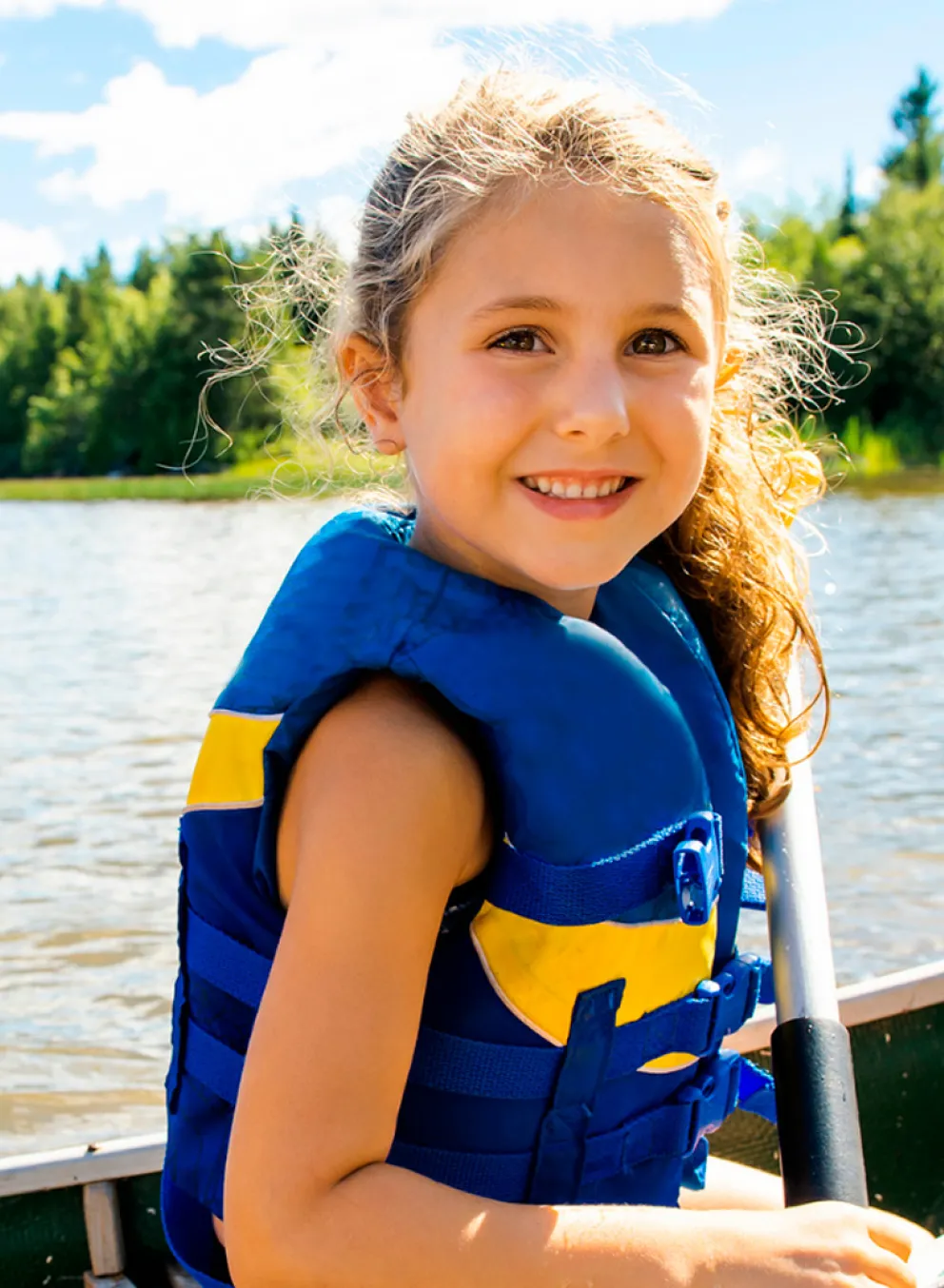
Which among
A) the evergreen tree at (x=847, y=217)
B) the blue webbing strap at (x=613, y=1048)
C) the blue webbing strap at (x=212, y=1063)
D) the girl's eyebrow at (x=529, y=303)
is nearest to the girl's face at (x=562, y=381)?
the girl's eyebrow at (x=529, y=303)

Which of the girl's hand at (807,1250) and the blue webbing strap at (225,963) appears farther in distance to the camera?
the blue webbing strap at (225,963)

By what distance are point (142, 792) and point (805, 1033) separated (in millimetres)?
4933

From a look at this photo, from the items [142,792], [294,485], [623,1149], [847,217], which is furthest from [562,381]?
[847,217]

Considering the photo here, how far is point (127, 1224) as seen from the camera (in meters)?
2.04

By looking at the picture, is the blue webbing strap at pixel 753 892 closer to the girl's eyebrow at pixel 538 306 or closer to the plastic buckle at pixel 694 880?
the plastic buckle at pixel 694 880

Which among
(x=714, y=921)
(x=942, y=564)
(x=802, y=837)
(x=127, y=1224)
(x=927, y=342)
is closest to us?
(x=714, y=921)

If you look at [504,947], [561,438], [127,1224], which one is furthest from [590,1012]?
[127,1224]

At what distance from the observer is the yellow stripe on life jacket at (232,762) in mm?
1256

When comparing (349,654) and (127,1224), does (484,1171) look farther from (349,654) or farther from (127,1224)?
(127,1224)

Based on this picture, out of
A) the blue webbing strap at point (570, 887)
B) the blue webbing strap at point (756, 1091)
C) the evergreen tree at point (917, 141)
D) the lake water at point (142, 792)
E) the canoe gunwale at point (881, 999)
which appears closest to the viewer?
the blue webbing strap at point (570, 887)

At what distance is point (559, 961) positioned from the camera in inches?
50.0

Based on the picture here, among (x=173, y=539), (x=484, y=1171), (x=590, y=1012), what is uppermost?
(x=590, y=1012)

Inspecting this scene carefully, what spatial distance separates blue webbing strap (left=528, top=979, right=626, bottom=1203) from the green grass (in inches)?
27.2

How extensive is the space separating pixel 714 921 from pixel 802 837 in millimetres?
358
